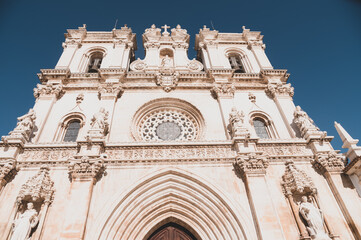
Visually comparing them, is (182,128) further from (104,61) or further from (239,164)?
(104,61)

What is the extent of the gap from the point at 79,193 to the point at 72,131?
4.66m

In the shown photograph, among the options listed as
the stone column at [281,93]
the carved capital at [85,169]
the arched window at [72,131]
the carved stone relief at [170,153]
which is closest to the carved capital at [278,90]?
the stone column at [281,93]

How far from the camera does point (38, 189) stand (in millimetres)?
7906

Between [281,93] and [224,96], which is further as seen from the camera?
[281,93]

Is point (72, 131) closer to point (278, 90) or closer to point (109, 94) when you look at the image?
point (109, 94)

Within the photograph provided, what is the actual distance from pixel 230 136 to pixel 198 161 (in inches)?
90.6

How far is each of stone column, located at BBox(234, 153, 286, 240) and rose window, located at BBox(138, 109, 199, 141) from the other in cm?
349

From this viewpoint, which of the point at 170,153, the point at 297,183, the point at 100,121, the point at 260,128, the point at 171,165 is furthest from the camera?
the point at 260,128

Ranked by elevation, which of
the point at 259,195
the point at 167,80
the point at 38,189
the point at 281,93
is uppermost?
the point at 167,80

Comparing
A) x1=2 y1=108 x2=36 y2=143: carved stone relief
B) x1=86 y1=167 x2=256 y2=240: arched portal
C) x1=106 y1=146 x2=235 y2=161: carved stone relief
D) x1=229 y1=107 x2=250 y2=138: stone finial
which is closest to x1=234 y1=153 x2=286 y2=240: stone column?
x1=86 y1=167 x2=256 y2=240: arched portal

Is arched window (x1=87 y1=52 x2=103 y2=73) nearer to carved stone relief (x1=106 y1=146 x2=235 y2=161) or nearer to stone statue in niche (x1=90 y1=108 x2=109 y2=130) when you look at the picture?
stone statue in niche (x1=90 y1=108 x2=109 y2=130)

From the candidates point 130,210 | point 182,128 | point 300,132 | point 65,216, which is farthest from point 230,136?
point 65,216

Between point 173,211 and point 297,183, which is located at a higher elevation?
point 297,183

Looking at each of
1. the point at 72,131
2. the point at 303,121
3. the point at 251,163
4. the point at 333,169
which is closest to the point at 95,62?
the point at 72,131
